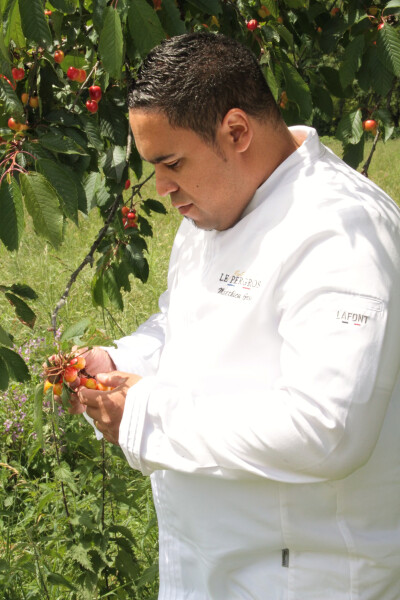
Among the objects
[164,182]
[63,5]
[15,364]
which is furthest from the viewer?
[15,364]

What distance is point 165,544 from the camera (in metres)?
1.50

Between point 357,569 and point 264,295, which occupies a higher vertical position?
point 264,295

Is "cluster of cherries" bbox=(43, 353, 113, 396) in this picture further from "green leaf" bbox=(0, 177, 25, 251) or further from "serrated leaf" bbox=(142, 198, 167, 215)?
"serrated leaf" bbox=(142, 198, 167, 215)

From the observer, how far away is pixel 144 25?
1636 millimetres

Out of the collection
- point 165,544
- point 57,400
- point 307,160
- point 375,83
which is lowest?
point 165,544

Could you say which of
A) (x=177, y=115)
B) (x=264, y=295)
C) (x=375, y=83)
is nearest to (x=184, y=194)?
(x=177, y=115)

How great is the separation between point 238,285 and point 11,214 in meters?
0.57

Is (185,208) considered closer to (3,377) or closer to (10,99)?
(10,99)

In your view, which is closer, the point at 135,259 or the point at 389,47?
the point at 389,47

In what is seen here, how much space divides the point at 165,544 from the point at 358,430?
0.64 metres

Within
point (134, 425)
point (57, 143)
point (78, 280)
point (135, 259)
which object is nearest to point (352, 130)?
point (135, 259)

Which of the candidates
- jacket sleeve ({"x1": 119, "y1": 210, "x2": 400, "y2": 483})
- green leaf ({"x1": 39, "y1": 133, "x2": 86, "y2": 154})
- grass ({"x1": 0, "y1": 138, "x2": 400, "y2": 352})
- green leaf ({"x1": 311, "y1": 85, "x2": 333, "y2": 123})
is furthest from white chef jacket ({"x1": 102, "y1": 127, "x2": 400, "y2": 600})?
grass ({"x1": 0, "y1": 138, "x2": 400, "y2": 352})

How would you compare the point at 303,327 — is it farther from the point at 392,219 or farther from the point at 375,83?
the point at 375,83

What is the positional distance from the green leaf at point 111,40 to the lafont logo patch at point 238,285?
612 mm
